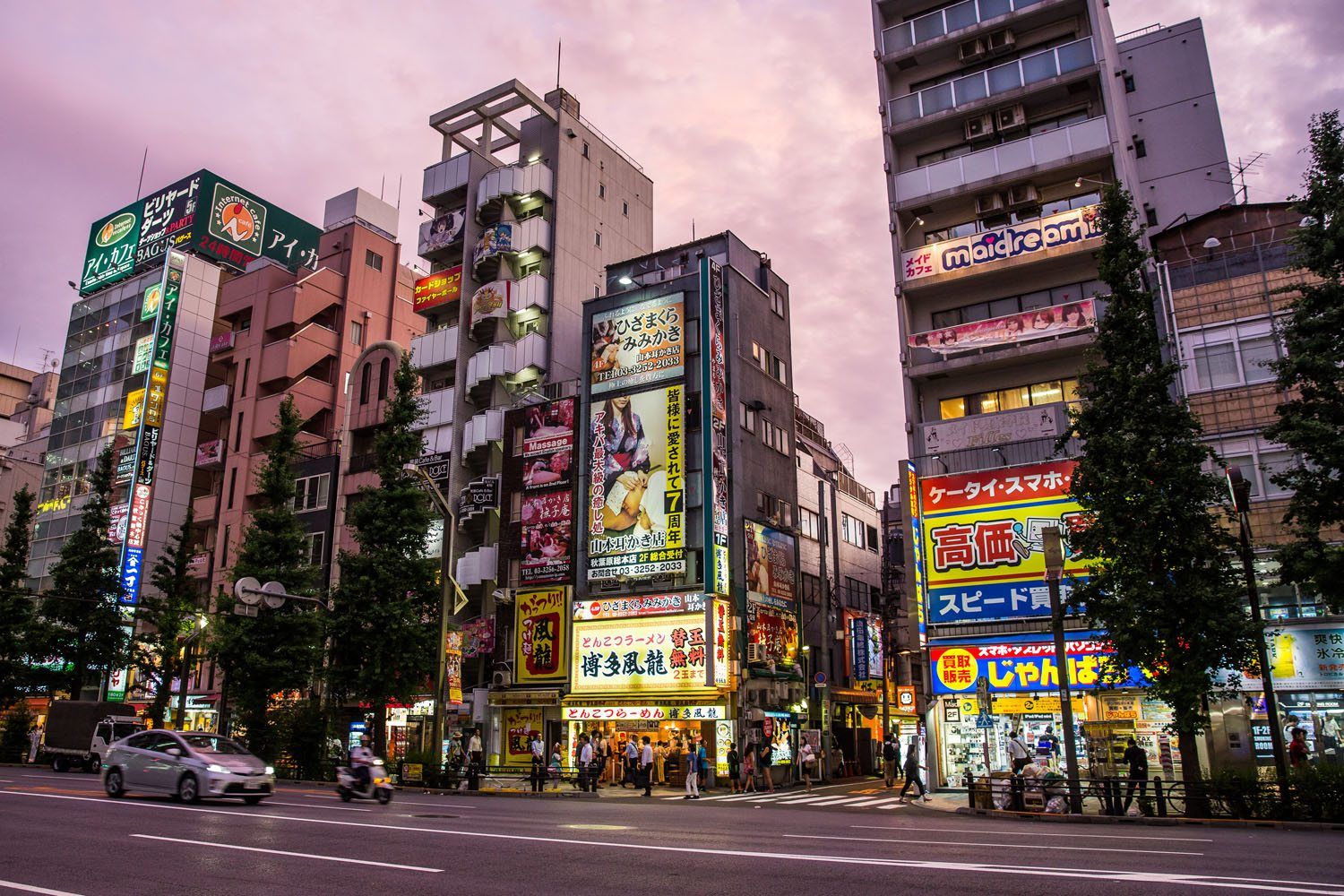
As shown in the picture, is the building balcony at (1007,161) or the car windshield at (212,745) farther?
the building balcony at (1007,161)

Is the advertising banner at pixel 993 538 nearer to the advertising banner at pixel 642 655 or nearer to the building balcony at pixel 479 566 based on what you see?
the advertising banner at pixel 642 655

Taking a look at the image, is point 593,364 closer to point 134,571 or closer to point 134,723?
point 134,723

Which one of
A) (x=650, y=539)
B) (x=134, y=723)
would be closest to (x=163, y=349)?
(x=134, y=723)

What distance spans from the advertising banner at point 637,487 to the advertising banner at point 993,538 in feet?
33.8

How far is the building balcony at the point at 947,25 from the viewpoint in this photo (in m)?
34.4

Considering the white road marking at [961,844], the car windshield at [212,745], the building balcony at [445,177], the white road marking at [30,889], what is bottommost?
the white road marking at [961,844]

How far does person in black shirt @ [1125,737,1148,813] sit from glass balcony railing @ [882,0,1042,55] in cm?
2625

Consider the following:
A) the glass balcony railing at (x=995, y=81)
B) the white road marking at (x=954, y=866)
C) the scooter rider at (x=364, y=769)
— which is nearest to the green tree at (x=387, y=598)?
the scooter rider at (x=364, y=769)

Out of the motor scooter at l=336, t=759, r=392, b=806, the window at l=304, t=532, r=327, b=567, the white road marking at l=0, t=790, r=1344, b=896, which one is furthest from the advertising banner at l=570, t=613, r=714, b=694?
the white road marking at l=0, t=790, r=1344, b=896

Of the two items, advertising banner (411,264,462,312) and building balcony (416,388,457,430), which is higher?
advertising banner (411,264,462,312)

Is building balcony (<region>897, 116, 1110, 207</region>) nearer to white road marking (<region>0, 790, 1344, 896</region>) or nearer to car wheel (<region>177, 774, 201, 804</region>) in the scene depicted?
white road marking (<region>0, 790, 1344, 896</region>)

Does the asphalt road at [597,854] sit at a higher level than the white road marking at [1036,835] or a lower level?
higher

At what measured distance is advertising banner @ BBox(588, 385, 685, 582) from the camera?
122ft

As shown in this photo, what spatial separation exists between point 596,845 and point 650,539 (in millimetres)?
25998
